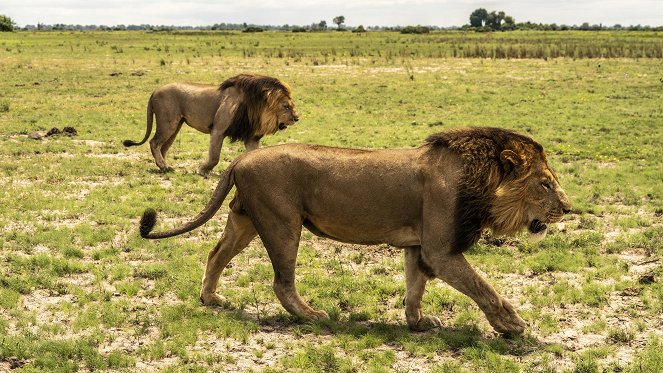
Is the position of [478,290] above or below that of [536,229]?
below

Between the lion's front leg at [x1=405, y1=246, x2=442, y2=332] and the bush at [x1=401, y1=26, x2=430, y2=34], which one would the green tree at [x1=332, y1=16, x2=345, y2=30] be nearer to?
the bush at [x1=401, y1=26, x2=430, y2=34]

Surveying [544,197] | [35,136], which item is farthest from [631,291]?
[35,136]

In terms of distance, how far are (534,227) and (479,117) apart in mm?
16005

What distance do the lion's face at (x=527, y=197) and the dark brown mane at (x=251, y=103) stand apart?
26.2 ft

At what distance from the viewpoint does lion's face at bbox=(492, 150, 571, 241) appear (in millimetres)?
6992

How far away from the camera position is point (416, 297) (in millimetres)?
7258

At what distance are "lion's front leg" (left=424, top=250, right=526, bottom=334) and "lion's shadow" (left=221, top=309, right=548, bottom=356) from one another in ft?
0.46

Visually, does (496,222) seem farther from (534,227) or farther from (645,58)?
(645,58)

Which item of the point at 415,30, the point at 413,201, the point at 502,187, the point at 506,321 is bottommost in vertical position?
the point at 506,321

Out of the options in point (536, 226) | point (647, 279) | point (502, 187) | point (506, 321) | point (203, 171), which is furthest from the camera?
point (203, 171)

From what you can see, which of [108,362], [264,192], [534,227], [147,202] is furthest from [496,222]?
[147,202]

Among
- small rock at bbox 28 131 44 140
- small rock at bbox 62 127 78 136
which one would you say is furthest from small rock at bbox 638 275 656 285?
small rock at bbox 62 127 78 136

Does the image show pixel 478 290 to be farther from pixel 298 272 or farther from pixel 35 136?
pixel 35 136

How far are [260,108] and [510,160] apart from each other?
317 inches
